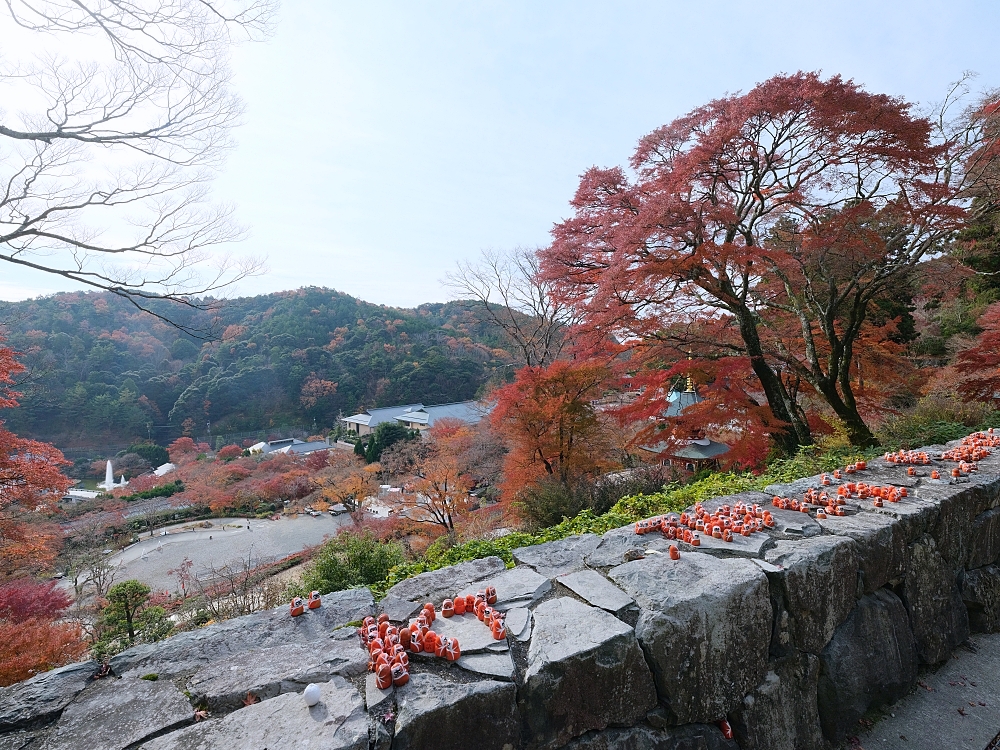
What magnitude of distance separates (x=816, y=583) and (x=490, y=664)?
1.54 metres

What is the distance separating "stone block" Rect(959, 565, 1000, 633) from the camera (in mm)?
2770

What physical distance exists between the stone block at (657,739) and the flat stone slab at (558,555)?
0.63 m

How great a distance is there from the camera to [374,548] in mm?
4320

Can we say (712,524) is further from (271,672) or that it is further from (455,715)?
(271,672)

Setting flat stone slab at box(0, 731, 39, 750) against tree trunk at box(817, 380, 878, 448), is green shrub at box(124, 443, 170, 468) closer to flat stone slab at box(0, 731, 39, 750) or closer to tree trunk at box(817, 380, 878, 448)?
flat stone slab at box(0, 731, 39, 750)

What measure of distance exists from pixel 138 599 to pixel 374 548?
15.1ft

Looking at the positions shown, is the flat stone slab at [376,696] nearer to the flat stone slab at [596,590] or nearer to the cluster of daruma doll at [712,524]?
the flat stone slab at [596,590]

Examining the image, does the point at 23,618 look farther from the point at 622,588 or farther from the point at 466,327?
the point at 466,327

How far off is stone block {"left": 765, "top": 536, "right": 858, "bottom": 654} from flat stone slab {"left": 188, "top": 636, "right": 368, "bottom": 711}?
1.76 meters

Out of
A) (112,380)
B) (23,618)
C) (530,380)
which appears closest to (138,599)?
(23,618)

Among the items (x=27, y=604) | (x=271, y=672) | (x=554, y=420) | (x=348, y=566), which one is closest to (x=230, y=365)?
(x=27, y=604)

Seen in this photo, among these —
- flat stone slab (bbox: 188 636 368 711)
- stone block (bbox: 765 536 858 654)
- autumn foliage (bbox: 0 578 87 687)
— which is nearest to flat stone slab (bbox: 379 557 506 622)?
flat stone slab (bbox: 188 636 368 711)

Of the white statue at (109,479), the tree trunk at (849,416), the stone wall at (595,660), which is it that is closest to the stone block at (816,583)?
the stone wall at (595,660)

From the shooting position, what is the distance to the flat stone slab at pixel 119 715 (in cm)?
122
